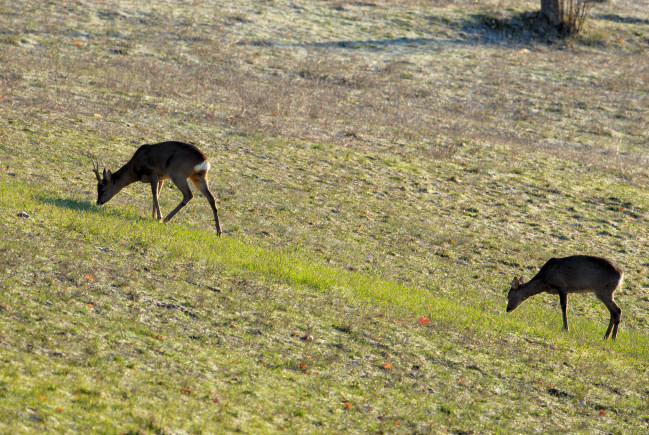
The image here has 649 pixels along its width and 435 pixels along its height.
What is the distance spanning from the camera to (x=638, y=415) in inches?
419

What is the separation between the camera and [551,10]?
3822cm

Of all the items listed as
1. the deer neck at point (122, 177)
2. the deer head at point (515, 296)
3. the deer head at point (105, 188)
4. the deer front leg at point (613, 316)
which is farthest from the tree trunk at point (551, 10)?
the deer head at point (105, 188)

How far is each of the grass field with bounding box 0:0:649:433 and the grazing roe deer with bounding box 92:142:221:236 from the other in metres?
0.49

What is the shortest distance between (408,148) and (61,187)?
1248cm

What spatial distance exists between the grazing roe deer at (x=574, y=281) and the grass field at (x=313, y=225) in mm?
506

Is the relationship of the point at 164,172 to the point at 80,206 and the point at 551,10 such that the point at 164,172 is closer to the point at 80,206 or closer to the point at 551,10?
the point at 80,206

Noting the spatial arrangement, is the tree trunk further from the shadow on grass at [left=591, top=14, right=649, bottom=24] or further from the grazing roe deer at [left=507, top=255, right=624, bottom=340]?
the grazing roe deer at [left=507, top=255, right=624, bottom=340]

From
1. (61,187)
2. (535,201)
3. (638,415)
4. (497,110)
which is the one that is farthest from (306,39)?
(638,415)

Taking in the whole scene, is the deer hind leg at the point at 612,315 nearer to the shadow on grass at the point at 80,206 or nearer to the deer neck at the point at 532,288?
the deer neck at the point at 532,288

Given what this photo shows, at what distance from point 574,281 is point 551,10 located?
27.3 metres

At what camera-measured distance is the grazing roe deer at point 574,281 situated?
15.0 m

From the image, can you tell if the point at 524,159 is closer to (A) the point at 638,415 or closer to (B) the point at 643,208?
(B) the point at 643,208

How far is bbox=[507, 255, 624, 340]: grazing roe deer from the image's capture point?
14964mm

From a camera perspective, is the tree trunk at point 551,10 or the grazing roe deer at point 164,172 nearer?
the grazing roe deer at point 164,172
